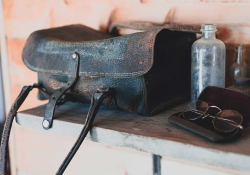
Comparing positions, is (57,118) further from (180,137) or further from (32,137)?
(32,137)

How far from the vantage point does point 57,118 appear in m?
0.60

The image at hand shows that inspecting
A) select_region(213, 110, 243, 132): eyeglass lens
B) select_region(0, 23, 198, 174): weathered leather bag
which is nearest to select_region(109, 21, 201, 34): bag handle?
select_region(0, 23, 198, 174): weathered leather bag

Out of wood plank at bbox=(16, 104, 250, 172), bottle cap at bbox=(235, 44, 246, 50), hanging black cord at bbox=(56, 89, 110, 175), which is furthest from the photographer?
bottle cap at bbox=(235, 44, 246, 50)

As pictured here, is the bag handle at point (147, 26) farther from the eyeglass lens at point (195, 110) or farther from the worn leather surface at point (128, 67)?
the eyeglass lens at point (195, 110)

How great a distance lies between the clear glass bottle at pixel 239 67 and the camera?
649mm

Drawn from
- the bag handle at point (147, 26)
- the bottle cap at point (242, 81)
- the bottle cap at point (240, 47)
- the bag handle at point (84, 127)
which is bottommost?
the bag handle at point (84, 127)

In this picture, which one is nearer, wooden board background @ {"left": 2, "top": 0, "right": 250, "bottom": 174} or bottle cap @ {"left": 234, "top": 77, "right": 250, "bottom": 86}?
bottle cap @ {"left": 234, "top": 77, "right": 250, "bottom": 86}

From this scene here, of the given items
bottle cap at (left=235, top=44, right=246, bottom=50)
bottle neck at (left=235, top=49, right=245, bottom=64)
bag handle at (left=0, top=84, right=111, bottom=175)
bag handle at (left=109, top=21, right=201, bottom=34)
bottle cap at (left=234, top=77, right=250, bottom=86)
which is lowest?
bag handle at (left=0, top=84, right=111, bottom=175)

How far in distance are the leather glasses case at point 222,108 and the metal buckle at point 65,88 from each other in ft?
0.73

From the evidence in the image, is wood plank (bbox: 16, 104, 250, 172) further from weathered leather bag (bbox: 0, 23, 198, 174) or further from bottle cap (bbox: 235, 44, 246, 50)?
bottle cap (bbox: 235, 44, 246, 50)

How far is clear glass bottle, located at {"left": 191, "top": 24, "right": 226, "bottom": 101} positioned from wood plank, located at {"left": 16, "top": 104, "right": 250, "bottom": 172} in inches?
3.0

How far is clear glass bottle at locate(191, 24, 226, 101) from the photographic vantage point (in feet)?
2.00

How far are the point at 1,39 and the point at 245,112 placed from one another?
909 mm

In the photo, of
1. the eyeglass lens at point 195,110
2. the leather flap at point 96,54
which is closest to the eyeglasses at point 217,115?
the eyeglass lens at point 195,110
